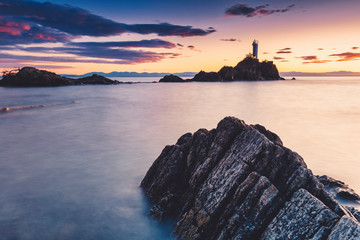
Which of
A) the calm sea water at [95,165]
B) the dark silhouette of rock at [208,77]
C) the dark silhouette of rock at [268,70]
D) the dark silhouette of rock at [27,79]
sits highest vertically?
the dark silhouette of rock at [268,70]

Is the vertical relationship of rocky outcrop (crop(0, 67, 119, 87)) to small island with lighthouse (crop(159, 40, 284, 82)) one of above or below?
below

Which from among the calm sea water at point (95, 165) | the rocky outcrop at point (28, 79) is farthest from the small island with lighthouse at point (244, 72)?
the calm sea water at point (95, 165)

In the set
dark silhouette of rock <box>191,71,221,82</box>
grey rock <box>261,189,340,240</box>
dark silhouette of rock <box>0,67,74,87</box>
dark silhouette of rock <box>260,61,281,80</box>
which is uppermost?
dark silhouette of rock <box>260,61,281,80</box>

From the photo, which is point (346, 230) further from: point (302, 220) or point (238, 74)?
point (238, 74)

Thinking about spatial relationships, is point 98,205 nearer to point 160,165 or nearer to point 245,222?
point 160,165

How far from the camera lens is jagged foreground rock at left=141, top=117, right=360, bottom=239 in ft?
14.8

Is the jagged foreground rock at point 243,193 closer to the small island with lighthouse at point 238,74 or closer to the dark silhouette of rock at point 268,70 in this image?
the small island with lighthouse at point 238,74

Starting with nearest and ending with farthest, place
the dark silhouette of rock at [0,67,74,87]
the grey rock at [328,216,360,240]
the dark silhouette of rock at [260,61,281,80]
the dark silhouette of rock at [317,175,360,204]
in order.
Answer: the grey rock at [328,216,360,240] → the dark silhouette of rock at [317,175,360,204] → the dark silhouette of rock at [0,67,74,87] → the dark silhouette of rock at [260,61,281,80]

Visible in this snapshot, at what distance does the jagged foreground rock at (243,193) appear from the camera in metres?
4.52

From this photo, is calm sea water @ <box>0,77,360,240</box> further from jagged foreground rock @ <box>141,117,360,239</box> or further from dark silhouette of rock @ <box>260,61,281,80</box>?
dark silhouette of rock @ <box>260,61,281,80</box>

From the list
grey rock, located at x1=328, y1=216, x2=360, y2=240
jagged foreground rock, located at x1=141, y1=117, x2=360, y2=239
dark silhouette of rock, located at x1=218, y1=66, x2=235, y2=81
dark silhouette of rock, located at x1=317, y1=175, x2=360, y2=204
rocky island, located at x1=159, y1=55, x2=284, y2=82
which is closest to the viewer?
grey rock, located at x1=328, y1=216, x2=360, y2=240

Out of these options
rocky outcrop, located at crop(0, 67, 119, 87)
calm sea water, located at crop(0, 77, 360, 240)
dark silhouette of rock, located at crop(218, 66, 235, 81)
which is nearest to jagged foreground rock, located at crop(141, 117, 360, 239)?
calm sea water, located at crop(0, 77, 360, 240)

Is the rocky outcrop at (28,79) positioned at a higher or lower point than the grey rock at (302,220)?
higher

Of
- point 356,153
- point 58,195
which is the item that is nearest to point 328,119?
point 356,153
